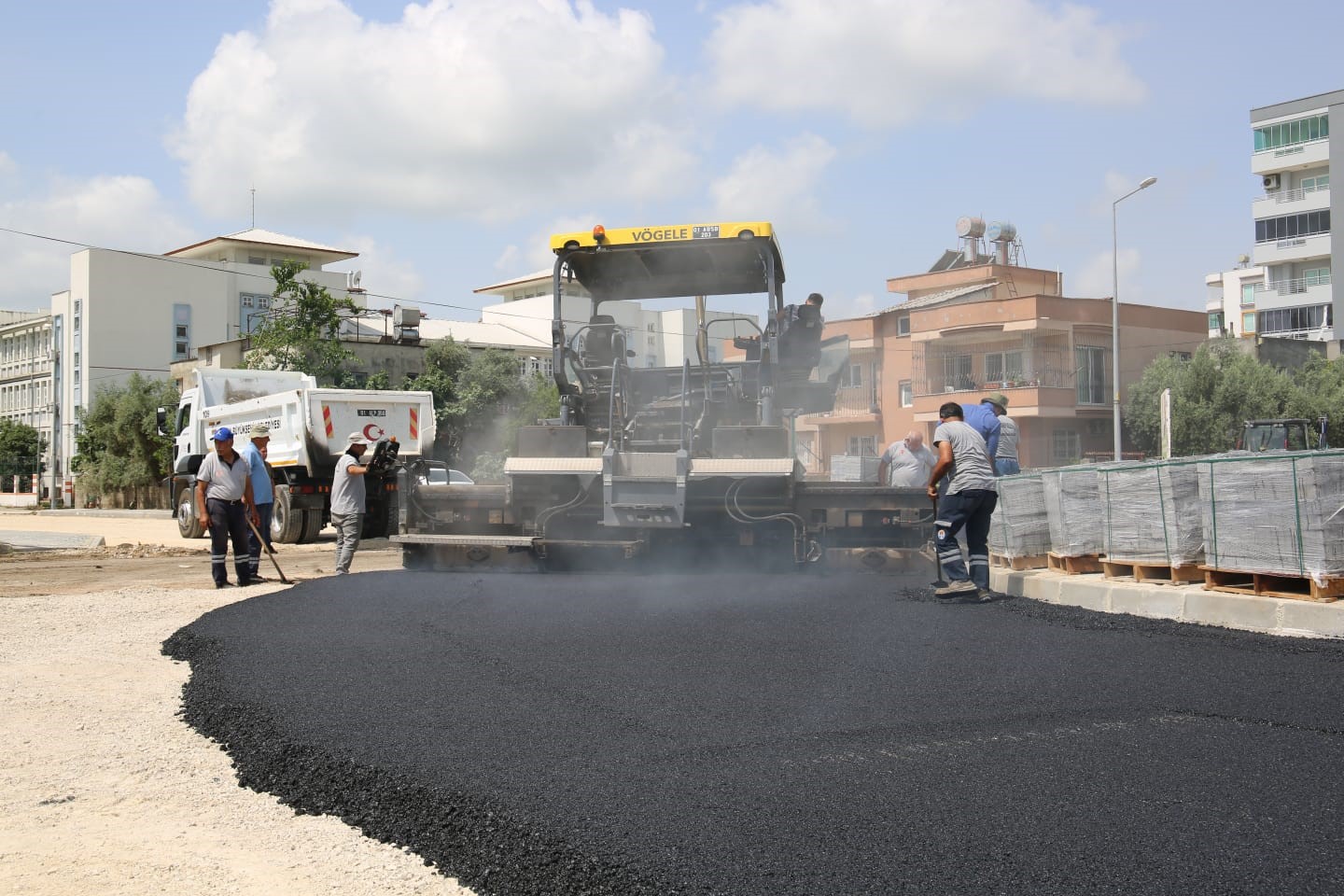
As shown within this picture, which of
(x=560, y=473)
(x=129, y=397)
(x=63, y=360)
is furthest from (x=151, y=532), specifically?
(x=63, y=360)

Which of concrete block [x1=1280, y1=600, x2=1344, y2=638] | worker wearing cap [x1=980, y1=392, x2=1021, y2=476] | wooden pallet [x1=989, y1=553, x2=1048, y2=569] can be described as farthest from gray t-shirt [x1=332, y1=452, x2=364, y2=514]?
concrete block [x1=1280, y1=600, x2=1344, y2=638]

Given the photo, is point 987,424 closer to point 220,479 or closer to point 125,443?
point 220,479

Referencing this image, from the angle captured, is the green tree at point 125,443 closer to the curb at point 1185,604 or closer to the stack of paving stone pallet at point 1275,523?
the curb at point 1185,604

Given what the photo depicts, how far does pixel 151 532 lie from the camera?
69.2 ft

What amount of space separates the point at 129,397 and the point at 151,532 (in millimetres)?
23202

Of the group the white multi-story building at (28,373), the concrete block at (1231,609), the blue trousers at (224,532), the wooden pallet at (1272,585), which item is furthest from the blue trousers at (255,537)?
the white multi-story building at (28,373)

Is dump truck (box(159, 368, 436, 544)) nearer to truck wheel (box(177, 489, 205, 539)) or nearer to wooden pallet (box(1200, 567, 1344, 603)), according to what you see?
truck wheel (box(177, 489, 205, 539))

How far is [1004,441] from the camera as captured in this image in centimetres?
956

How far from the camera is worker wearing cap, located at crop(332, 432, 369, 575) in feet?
34.9

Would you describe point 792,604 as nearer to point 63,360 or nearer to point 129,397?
point 129,397

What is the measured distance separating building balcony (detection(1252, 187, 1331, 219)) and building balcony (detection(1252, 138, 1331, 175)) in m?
1.00

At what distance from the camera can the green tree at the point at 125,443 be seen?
41219 millimetres

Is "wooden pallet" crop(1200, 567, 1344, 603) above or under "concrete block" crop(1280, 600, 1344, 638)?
above

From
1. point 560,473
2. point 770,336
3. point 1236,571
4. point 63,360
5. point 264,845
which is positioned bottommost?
point 264,845
